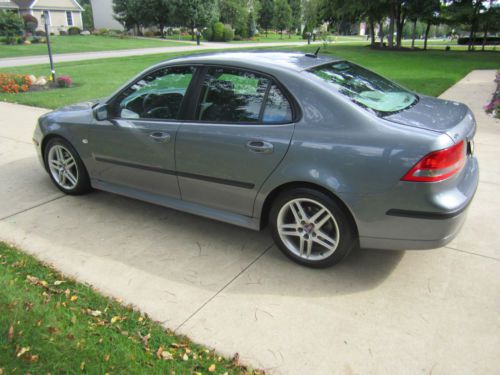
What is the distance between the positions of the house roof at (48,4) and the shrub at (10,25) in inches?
559

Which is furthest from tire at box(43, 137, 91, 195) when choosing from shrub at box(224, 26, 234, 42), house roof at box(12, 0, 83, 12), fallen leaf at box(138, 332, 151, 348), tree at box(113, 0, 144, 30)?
house roof at box(12, 0, 83, 12)

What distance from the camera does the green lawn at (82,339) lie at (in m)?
2.39

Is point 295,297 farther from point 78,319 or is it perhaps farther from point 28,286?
point 28,286

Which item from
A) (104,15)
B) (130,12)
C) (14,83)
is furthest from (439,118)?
(104,15)

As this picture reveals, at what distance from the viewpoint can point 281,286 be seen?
3.19m

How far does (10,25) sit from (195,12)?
16.9 meters

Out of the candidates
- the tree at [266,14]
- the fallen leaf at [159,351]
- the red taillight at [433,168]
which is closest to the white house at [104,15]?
the tree at [266,14]

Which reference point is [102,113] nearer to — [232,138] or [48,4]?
[232,138]

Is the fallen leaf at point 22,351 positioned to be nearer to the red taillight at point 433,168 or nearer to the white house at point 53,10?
the red taillight at point 433,168

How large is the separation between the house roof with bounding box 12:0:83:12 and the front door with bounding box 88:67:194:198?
178 feet

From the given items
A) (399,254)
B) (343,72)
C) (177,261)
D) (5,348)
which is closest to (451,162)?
(399,254)

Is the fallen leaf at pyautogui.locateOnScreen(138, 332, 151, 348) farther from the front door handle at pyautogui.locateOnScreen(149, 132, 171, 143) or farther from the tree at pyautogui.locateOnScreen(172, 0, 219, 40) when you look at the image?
the tree at pyautogui.locateOnScreen(172, 0, 219, 40)

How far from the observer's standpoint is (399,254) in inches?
141

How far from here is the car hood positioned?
2.95 metres
